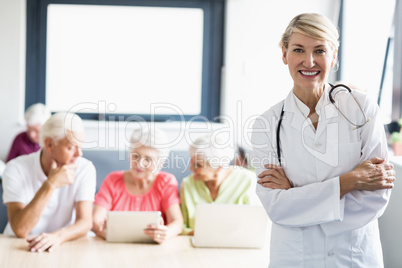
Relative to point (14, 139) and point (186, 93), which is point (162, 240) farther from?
point (186, 93)

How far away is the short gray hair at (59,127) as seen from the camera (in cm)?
253

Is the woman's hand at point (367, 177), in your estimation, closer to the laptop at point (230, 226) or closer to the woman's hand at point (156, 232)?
the laptop at point (230, 226)

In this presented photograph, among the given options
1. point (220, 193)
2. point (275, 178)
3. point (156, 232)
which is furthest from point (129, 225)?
point (275, 178)

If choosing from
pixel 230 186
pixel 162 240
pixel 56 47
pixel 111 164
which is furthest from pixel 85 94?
pixel 162 240

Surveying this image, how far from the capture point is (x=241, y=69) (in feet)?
16.7

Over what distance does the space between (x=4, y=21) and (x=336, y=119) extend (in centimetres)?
406

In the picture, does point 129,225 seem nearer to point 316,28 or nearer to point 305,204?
point 305,204

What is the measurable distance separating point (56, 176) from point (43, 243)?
0.38 m

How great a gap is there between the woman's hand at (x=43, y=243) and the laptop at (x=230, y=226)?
0.58m

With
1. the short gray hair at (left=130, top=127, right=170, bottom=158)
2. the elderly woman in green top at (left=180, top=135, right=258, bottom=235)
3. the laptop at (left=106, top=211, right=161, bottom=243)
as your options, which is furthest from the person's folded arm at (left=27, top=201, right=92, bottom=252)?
the elderly woman in green top at (left=180, top=135, right=258, bottom=235)

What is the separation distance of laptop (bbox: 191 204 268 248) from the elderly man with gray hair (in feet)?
1.89

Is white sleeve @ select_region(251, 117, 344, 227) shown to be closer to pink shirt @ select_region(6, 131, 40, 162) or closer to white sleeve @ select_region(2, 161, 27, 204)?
white sleeve @ select_region(2, 161, 27, 204)

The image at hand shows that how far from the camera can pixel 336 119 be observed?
1.65 metres

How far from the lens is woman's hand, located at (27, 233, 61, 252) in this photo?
2072mm
